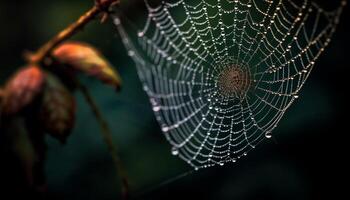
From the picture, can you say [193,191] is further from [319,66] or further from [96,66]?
[96,66]

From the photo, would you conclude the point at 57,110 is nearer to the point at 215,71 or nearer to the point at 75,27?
the point at 75,27

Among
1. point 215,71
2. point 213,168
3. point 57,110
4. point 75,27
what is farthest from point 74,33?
point 213,168

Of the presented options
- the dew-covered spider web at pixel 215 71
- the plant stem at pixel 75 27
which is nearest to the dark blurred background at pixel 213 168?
the dew-covered spider web at pixel 215 71

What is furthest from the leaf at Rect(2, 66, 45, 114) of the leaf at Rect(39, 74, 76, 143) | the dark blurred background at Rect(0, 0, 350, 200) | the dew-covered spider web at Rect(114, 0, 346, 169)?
the dark blurred background at Rect(0, 0, 350, 200)

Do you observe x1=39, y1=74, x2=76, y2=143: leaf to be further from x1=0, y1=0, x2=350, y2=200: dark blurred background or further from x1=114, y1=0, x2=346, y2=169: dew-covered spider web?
x1=0, y1=0, x2=350, y2=200: dark blurred background

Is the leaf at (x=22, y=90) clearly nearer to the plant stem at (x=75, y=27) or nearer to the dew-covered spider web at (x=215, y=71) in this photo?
the plant stem at (x=75, y=27)

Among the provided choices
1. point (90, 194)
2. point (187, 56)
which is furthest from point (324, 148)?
point (90, 194)
